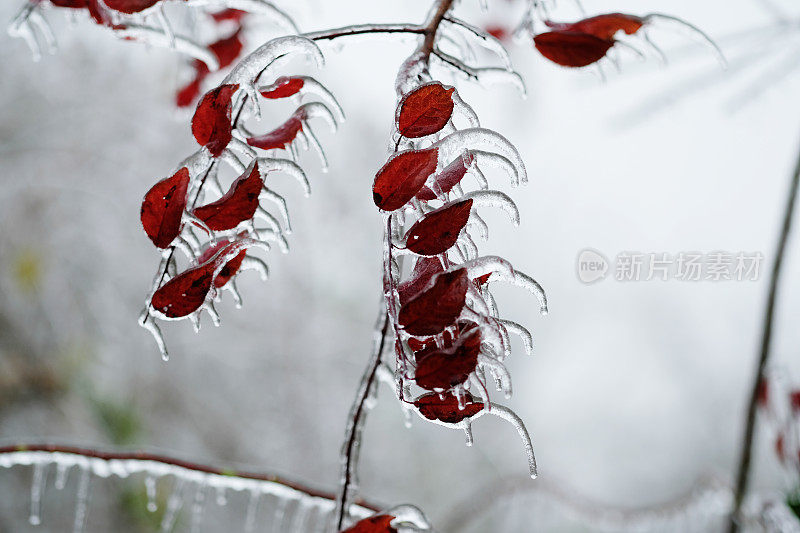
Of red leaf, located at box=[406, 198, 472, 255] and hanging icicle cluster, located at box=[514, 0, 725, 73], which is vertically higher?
hanging icicle cluster, located at box=[514, 0, 725, 73]

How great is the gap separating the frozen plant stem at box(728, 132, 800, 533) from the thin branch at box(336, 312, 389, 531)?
48 cm

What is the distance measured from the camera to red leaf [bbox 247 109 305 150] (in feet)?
0.90

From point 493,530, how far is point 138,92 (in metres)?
2.50

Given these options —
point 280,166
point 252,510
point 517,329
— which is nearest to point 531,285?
point 517,329

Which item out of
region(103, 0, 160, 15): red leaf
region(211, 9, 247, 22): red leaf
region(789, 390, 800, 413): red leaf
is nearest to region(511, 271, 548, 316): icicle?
region(103, 0, 160, 15): red leaf

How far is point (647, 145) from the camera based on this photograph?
2.93 m

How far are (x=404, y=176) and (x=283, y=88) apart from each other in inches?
3.8

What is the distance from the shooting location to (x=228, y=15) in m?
0.59

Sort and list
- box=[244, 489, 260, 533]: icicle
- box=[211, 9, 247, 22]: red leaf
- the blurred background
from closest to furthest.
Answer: box=[244, 489, 260, 533]: icicle
box=[211, 9, 247, 22]: red leaf
the blurred background

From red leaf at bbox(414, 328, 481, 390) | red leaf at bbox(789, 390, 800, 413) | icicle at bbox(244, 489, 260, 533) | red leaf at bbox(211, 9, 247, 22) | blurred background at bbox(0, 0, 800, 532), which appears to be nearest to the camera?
red leaf at bbox(414, 328, 481, 390)

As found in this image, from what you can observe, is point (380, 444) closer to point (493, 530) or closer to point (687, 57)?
point (493, 530)

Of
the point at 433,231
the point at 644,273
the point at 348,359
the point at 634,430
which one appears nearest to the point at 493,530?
the point at 348,359

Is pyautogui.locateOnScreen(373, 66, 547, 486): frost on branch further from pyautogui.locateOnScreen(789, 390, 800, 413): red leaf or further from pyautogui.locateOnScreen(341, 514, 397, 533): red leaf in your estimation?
pyautogui.locateOnScreen(789, 390, 800, 413): red leaf

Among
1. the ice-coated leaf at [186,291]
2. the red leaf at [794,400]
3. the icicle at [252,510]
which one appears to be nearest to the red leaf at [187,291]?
the ice-coated leaf at [186,291]
